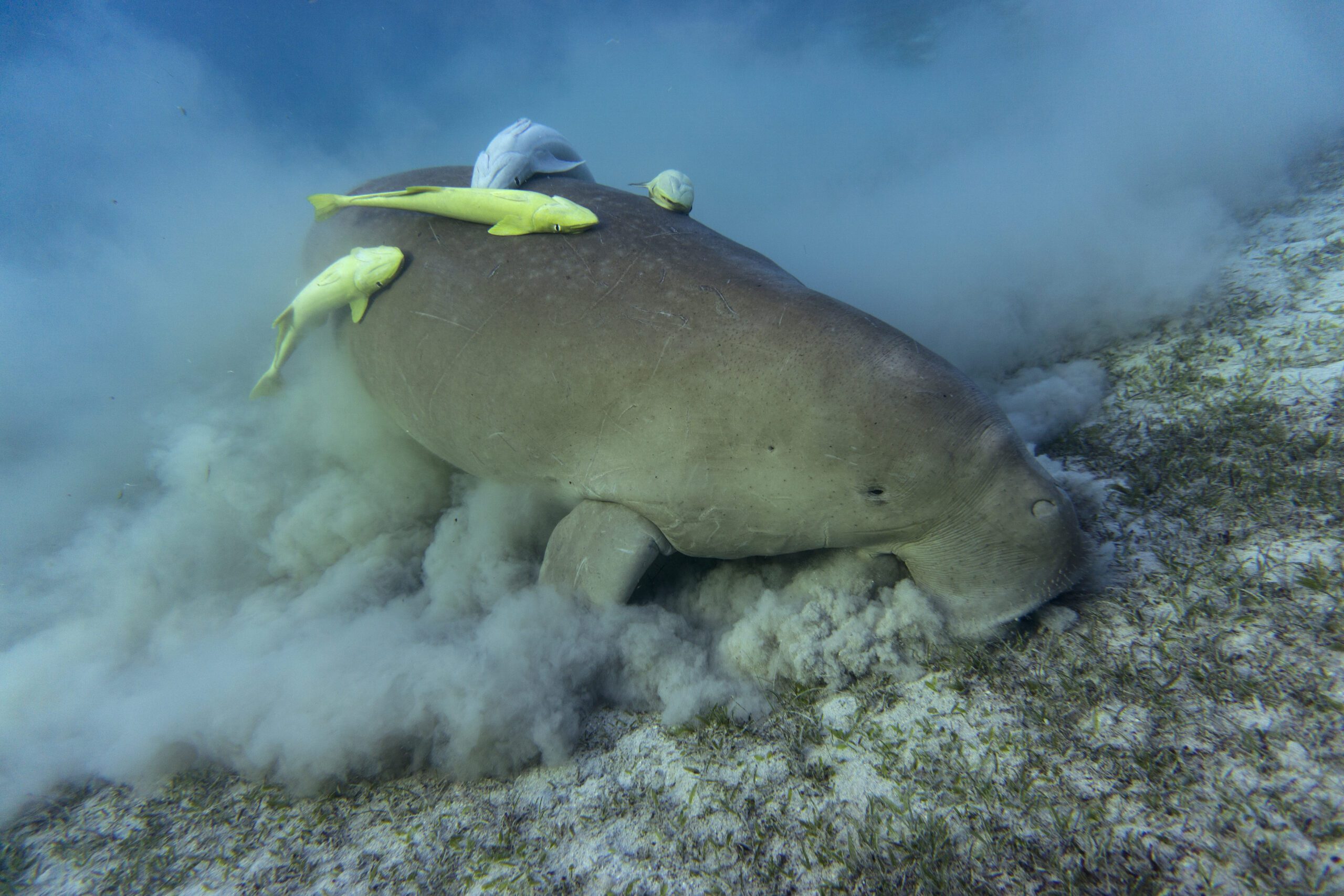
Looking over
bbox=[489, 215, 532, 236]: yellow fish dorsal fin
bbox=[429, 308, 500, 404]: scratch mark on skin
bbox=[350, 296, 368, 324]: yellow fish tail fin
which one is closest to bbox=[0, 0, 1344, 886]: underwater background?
bbox=[350, 296, 368, 324]: yellow fish tail fin

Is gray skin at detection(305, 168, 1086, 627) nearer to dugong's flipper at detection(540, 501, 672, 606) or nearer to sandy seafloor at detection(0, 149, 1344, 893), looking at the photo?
dugong's flipper at detection(540, 501, 672, 606)

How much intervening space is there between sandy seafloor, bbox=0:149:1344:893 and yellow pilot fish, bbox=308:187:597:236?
2.46m

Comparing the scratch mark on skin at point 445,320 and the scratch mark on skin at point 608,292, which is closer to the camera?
the scratch mark on skin at point 608,292

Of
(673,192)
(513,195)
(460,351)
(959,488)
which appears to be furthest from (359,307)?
(959,488)

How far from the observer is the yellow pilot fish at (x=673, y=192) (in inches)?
130

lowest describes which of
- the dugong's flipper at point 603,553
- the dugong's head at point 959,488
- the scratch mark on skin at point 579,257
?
the dugong's flipper at point 603,553

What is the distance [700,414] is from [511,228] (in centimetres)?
156

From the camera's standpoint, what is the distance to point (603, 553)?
260 centimetres

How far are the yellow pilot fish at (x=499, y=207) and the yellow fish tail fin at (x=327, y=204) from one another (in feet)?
1.41

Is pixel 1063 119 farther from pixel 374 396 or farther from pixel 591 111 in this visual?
pixel 591 111

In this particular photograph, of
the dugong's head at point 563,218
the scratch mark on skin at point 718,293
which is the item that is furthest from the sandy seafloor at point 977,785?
the dugong's head at point 563,218

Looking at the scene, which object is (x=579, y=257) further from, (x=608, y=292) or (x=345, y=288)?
(x=345, y=288)

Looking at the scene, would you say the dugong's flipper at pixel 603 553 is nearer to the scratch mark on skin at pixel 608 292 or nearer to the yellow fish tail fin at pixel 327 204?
the scratch mark on skin at pixel 608 292

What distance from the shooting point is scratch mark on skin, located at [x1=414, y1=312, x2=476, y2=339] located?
290 cm
